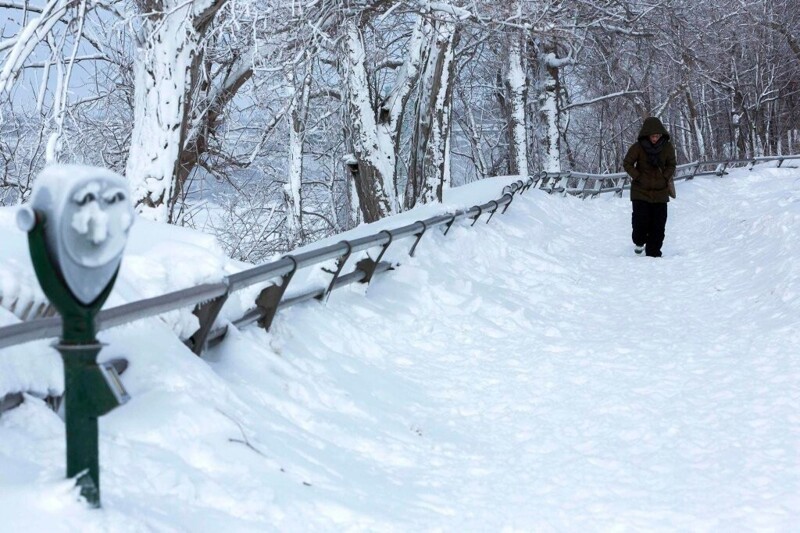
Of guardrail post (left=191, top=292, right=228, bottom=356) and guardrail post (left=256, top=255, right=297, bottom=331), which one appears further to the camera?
guardrail post (left=256, top=255, right=297, bottom=331)

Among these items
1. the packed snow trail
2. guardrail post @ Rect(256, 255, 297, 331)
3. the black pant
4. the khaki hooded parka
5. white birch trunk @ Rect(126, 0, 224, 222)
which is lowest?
the packed snow trail

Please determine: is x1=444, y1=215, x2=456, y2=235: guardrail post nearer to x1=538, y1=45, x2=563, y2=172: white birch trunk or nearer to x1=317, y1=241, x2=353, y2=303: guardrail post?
x1=317, y1=241, x2=353, y2=303: guardrail post

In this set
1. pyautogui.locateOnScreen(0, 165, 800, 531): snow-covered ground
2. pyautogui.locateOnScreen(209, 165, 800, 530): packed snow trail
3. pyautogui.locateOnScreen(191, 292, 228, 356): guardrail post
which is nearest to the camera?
pyautogui.locateOnScreen(0, 165, 800, 531): snow-covered ground

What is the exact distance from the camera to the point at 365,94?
1339 centimetres

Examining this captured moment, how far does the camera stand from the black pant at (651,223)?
1240 cm

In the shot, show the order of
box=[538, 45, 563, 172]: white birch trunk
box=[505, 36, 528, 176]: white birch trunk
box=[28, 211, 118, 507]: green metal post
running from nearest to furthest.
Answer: box=[28, 211, 118, 507]: green metal post, box=[505, 36, 528, 176]: white birch trunk, box=[538, 45, 563, 172]: white birch trunk

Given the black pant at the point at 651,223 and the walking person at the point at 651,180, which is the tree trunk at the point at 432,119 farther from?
the black pant at the point at 651,223

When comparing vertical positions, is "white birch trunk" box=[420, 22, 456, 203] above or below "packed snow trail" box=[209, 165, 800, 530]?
above

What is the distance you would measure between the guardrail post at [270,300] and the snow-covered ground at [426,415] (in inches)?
4.8

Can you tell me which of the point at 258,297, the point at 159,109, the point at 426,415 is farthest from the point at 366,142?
the point at 426,415

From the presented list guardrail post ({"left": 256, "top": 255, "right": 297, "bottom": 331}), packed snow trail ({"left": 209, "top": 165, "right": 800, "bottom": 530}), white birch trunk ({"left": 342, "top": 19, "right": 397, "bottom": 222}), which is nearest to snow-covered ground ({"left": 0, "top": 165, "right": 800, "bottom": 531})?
packed snow trail ({"left": 209, "top": 165, "right": 800, "bottom": 530})

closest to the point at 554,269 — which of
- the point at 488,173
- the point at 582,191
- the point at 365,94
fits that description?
the point at 365,94

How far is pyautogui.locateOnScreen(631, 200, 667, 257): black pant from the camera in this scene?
12.4 metres

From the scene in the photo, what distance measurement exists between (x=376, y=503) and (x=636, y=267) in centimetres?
837
